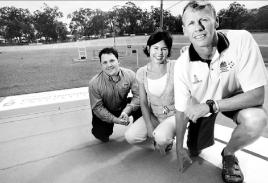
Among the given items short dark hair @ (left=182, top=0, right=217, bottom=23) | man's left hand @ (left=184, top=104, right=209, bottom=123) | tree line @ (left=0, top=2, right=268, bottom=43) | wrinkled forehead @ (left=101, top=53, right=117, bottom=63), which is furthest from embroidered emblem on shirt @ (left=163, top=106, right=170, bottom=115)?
tree line @ (left=0, top=2, right=268, bottom=43)

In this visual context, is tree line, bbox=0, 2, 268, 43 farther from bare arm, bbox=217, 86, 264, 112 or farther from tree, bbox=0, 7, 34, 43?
bare arm, bbox=217, 86, 264, 112

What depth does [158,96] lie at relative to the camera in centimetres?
170

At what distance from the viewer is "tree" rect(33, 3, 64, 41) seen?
27.9 meters

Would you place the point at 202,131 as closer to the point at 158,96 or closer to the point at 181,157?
the point at 181,157

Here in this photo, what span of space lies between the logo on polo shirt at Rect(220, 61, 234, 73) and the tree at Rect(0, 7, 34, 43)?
25584mm

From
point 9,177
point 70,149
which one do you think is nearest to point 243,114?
point 70,149

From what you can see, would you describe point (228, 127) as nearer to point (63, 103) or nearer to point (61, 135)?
point (61, 135)

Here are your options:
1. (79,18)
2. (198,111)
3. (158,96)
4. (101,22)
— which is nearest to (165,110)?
(158,96)

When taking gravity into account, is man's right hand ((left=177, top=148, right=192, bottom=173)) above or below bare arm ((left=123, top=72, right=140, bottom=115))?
below

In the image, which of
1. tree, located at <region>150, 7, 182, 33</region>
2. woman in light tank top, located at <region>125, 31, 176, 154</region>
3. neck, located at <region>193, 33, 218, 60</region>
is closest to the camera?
neck, located at <region>193, 33, 218, 60</region>

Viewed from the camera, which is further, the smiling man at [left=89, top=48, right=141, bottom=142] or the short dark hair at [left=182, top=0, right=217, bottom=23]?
the smiling man at [left=89, top=48, right=141, bottom=142]

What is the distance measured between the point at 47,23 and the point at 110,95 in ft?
102

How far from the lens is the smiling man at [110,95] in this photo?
6.09ft

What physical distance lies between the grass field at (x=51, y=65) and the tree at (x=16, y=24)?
4.56 metres
